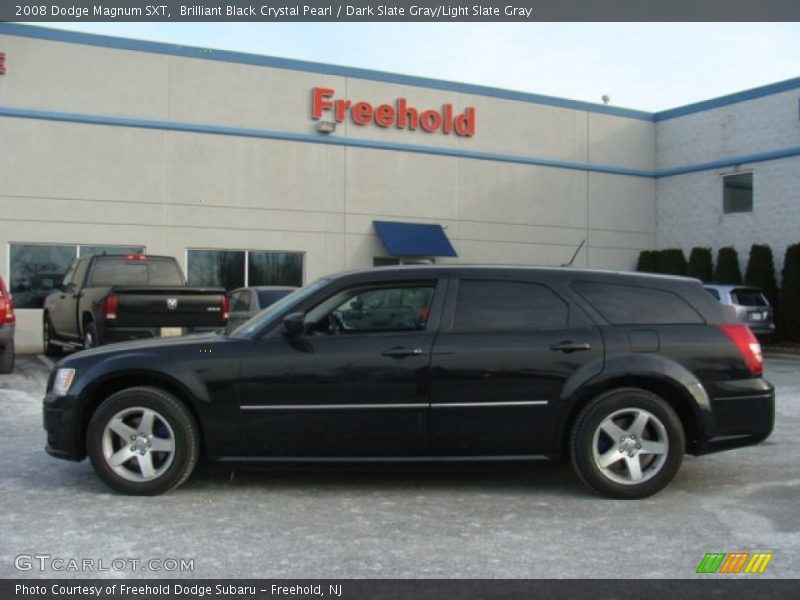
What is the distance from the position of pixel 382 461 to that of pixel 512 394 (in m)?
0.96

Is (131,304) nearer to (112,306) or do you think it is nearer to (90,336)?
(112,306)

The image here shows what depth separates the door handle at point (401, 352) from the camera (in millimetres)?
5426

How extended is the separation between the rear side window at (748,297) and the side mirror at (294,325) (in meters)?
15.5

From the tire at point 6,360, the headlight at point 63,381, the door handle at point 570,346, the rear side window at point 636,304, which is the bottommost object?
the tire at point 6,360

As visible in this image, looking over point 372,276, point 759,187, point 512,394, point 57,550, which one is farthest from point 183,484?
point 759,187

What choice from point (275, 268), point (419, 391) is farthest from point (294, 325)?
point (275, 268)

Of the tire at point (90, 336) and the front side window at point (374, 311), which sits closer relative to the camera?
the front side window at point (374, 311)

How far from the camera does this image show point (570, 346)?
5.53 metres

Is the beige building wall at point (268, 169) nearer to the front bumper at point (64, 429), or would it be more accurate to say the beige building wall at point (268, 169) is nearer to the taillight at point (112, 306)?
the taillight at point (112, 306)

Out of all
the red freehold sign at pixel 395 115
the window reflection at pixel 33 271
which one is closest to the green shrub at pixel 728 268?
the red freehold sign at pixel 395 115

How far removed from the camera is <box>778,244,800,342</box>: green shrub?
20719 mm

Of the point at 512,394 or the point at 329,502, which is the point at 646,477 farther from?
the point at 329,502

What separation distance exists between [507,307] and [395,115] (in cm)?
1628

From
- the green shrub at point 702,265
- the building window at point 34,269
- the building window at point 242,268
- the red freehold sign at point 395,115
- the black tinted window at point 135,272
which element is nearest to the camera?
the black tinted window at point 135,272
